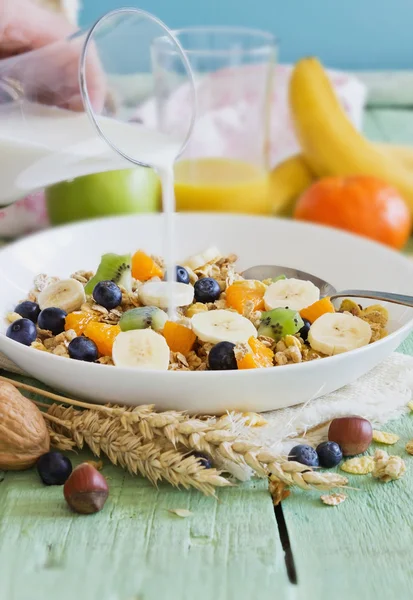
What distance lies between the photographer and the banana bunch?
2184 mm

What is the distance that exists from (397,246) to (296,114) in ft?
1.65

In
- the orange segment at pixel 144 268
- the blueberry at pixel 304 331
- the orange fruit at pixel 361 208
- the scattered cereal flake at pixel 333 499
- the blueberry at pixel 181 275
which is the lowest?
the orange fruit at pixel 361 208

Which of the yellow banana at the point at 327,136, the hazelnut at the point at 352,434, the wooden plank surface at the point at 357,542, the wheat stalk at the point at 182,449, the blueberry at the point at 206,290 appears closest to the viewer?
the wooden plank surface at the point at 357,542

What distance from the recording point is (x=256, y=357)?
3.66ft

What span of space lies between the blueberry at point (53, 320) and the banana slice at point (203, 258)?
317 millimetres

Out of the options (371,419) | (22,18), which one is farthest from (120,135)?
(371,419)

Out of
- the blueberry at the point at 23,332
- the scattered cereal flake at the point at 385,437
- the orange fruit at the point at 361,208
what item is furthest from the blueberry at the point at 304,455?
the orange fruit at the point at 361,208

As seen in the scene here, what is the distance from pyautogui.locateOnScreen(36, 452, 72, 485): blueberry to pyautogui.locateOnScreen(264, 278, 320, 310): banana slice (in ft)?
1.51

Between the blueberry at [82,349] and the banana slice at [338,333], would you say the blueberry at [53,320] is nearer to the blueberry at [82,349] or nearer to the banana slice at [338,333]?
the blueberry at [82,349]

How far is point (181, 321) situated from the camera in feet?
4.03

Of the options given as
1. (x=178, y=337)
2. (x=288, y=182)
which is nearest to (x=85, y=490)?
(x=178, y=337)

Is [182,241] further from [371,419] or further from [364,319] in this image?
[371,419]

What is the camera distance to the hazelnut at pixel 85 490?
0.92 meters

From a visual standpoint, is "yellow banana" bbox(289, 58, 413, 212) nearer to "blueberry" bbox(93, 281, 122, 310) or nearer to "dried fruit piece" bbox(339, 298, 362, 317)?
"dried fruit piece" bbox(339, 298, 362, 317)
